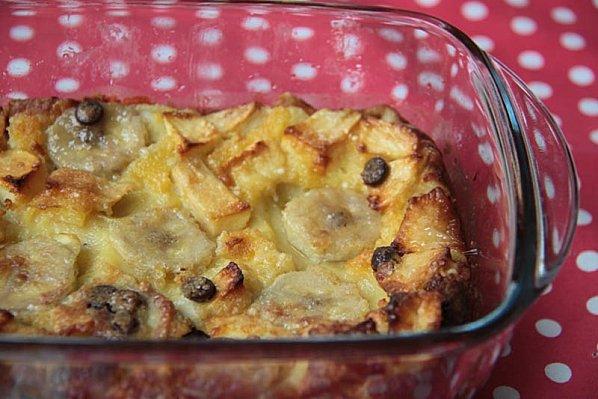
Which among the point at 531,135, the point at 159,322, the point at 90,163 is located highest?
the point at 531,135

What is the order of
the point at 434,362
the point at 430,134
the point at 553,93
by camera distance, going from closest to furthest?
the point at 434,362
the point at 430,134
the point at 553,93

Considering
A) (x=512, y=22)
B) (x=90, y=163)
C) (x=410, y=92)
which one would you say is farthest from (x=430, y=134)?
(x=90, y=163)

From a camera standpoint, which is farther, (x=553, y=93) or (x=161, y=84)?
(x=553, y=93)

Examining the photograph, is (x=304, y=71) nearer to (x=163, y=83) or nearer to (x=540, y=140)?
(x=163, y=83)

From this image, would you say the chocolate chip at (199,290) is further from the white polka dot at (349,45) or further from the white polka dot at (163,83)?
the white polka dot at (349,45)

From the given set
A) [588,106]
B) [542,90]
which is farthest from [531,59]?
[588,106]

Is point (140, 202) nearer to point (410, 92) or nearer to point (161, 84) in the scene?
point (161, 84)
